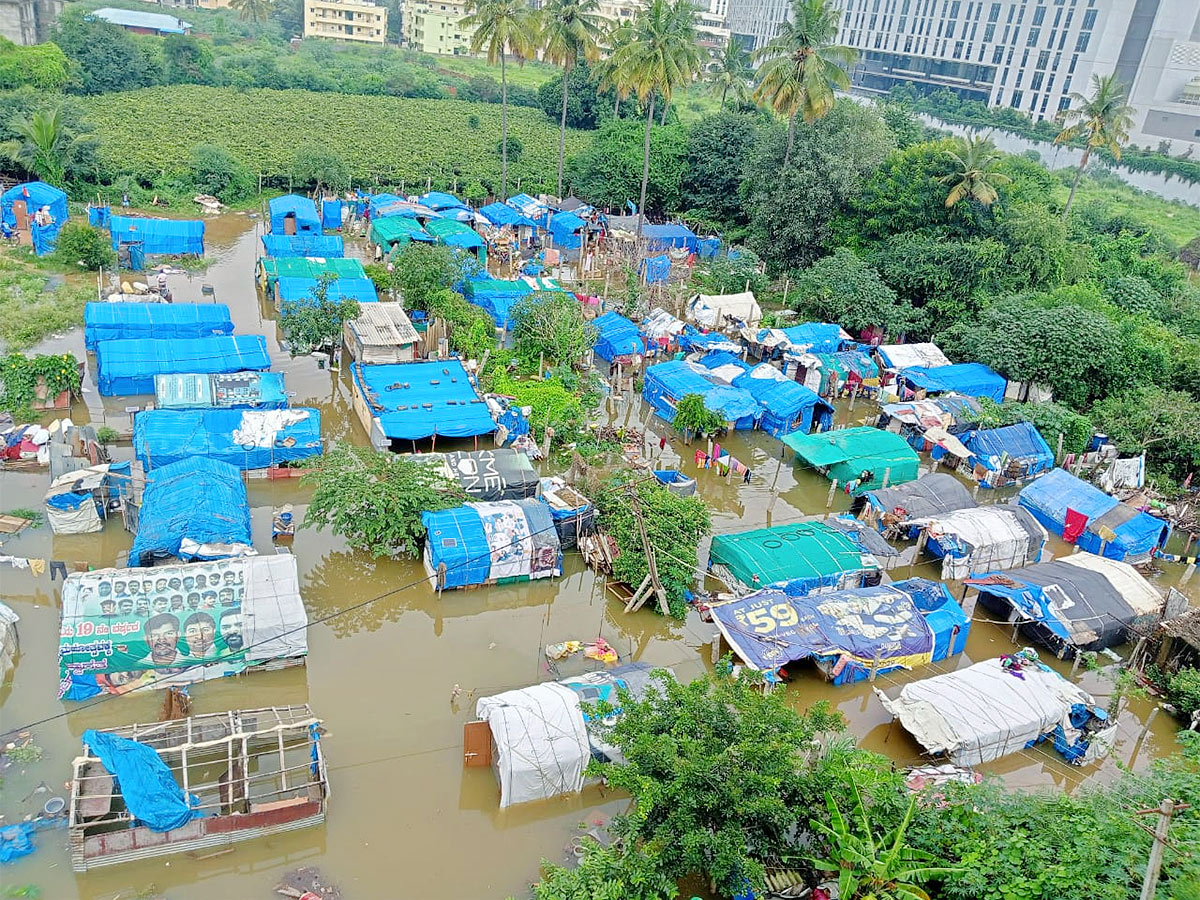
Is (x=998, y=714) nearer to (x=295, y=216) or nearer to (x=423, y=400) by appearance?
(x=423, y=400)

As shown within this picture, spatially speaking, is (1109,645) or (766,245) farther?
(766,245)

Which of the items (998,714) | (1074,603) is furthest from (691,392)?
(998,714)

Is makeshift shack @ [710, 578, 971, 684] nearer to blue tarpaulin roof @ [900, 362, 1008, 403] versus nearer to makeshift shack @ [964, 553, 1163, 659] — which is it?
makeshift shack @ [964, 553, 1163, 659]

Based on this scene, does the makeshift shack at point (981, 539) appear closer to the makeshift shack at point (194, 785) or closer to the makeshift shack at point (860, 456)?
the makeshift shack at point (860, 456)

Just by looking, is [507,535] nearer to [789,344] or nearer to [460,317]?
[460,317]

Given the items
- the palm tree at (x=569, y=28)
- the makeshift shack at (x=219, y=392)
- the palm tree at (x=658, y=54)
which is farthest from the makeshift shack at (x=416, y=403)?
the palm tree at (x=569, y=28)

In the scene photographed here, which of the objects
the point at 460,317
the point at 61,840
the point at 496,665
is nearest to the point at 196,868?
the point at 61,840
